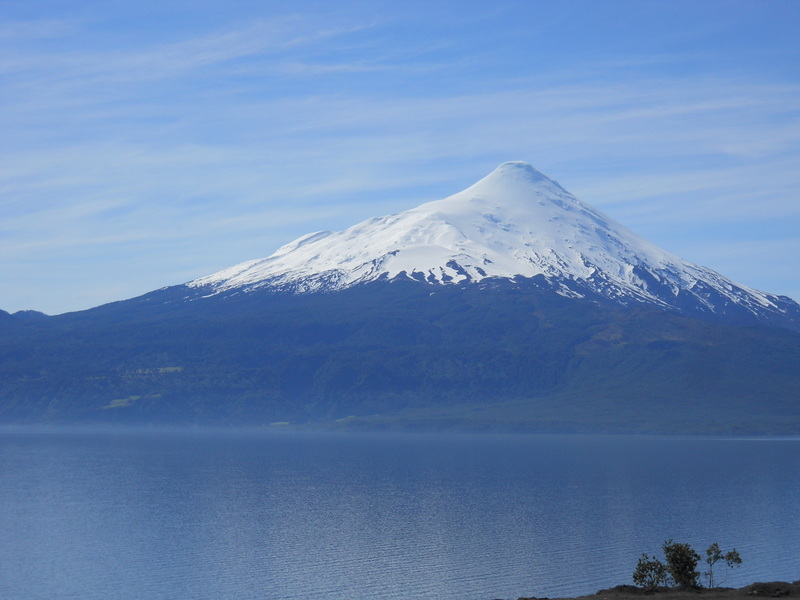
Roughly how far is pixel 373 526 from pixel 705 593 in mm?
38586

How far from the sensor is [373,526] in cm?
8012

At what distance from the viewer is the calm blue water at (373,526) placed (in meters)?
60.0

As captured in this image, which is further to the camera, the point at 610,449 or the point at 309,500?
the point at 610,449

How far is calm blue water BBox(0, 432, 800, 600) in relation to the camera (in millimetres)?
60031

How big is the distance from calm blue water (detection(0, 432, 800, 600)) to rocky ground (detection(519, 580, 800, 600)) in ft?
36.8

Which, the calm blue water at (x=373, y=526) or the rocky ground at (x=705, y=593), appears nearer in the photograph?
the rocky ground at (x=705, y=593)

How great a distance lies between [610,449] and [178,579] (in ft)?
451

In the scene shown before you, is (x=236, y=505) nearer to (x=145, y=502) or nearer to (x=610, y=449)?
(x=145, y=502)

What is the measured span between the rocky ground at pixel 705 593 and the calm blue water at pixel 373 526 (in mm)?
11209

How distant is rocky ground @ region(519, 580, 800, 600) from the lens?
143ft

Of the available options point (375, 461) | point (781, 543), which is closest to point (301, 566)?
point (781, 543)

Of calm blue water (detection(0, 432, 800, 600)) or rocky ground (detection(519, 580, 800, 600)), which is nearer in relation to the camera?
rocky ground (detection(519, 580, 800, 600))

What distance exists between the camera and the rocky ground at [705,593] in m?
43.5

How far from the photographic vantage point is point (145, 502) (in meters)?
97.9
